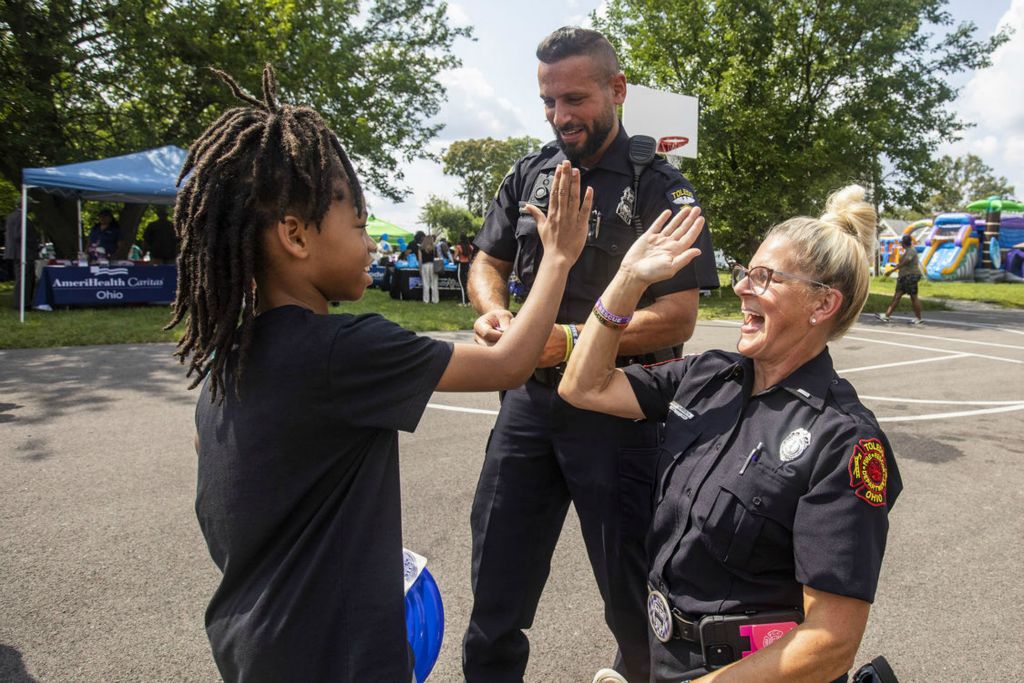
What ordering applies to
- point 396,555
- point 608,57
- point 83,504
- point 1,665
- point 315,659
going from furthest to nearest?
point 83,504
point 1,665
point 608,57
point 396,555
point 315,659

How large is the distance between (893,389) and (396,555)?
27.5 feet

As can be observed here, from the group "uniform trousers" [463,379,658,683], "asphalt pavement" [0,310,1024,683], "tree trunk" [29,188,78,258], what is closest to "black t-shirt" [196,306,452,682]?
"uniform trousers" [463,379,658,683]

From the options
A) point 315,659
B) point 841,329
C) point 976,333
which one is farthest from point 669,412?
point 976,333

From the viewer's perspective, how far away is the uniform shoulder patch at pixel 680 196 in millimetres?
2408

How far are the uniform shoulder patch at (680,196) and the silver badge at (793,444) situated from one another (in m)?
1.00

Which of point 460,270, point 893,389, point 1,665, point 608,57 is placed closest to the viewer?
point 608,57

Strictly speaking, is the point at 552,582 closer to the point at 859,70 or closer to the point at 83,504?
the point at 83,504

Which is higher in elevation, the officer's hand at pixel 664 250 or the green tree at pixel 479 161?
the green tree at pixel 479 161

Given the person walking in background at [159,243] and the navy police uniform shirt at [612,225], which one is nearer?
the navy police uniform shirt at [612,225]

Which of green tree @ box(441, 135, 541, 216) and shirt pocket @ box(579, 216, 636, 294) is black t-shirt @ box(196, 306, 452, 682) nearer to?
shirt pocket @ box(579, 216, 636, 294)

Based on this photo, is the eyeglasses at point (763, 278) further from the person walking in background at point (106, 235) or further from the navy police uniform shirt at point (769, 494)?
the person walking in background at point (106, 235)

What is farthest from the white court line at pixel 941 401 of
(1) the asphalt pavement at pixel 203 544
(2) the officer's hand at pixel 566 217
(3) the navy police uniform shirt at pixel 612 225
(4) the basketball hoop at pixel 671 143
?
(2) the officer's hand at pixel 566 217

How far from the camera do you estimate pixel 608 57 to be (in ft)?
8.22

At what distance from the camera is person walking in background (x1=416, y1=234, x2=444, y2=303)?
17516 millimetres
